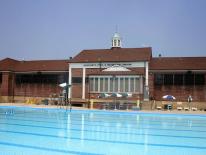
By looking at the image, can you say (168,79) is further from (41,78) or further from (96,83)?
(41,78)

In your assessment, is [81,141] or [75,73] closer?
[81,141]

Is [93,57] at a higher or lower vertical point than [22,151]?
higher

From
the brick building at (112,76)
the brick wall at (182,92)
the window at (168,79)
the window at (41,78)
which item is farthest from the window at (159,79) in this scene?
the window at (41,78)

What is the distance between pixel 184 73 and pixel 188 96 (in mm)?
2479

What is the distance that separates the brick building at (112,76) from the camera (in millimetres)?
33594

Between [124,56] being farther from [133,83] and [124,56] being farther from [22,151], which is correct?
[22,151]

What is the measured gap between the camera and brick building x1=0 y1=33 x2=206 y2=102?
110 feet

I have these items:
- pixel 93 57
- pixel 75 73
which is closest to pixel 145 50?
pixel 93 57

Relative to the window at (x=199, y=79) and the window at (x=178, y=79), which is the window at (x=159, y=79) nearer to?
the window at (x=178, y=79)

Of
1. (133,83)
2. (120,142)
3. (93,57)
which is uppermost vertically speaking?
(93,57)

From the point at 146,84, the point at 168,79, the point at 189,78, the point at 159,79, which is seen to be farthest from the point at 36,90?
the point at 189,78

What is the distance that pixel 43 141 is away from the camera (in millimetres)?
10352

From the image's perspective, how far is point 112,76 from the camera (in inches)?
1359

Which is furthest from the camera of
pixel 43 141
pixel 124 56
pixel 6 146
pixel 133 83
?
pixel 124 56
